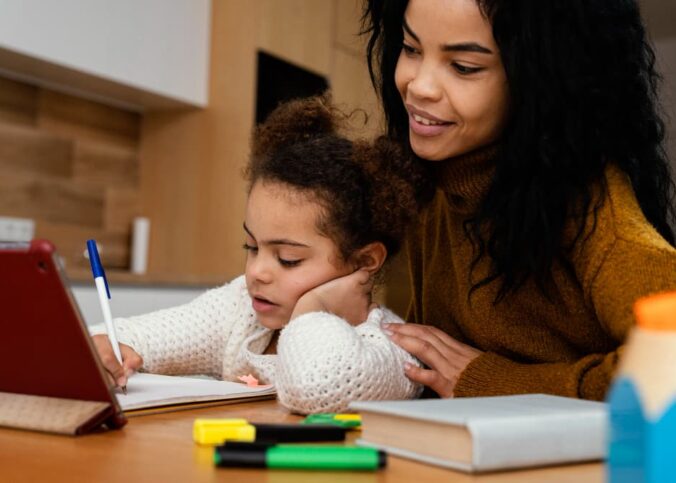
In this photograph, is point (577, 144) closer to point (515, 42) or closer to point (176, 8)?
point (515, 42)

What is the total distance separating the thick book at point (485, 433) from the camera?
572 millimetres

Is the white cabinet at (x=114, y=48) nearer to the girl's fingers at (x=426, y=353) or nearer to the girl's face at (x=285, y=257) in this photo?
the girl's face at (x=285, y=257)

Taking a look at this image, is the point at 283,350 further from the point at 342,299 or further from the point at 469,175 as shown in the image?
the point at 469,175

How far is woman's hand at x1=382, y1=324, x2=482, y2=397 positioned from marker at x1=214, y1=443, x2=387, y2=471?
0.43m

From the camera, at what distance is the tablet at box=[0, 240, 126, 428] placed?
64cm

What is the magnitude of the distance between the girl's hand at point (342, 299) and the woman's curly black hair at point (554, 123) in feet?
0.54

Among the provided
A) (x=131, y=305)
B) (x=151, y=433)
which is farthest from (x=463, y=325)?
(x=131, y=305)

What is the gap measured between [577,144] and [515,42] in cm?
14

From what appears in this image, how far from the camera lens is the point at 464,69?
3.48 feet

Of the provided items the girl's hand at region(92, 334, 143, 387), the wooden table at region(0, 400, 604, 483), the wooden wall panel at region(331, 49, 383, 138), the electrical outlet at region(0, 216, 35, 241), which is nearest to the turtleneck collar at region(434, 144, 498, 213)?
the girl's hand at region(92, 334, 143, 387)

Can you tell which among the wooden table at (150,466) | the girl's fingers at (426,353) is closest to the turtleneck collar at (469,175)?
the girl's fingers at (426,353)

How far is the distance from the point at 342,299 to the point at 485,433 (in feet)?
1.84

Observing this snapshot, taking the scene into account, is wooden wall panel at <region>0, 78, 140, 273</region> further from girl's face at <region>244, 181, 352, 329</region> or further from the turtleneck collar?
the turtleneck collar

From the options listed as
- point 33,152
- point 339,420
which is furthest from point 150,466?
point 33,152
